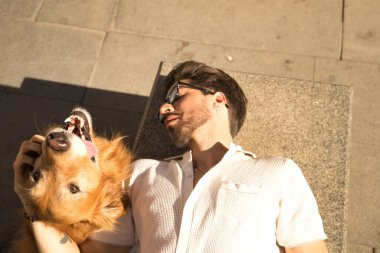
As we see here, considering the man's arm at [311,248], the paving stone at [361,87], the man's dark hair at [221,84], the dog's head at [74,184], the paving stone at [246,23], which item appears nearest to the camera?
the dog's head at [74,184]

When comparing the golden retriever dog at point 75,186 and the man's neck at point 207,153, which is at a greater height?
the man's neck at point 207,153

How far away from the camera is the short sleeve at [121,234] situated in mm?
2121

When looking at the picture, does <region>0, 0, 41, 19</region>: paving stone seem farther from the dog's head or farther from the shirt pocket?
the shirt pocket

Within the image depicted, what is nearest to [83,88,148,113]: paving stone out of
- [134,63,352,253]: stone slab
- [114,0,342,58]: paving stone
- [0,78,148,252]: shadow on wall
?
[0,78,148,252]: shadow on wall

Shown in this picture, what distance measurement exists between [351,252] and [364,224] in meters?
0.24

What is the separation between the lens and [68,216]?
1.89m

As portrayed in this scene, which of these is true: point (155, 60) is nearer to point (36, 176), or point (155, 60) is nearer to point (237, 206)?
point (36, 176)

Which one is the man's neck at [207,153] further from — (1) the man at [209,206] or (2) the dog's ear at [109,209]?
(2) the dog's ear at [109,209]

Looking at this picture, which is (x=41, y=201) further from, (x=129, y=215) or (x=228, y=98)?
(x=228, y=98)

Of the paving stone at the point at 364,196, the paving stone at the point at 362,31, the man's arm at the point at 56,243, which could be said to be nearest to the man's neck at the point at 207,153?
the man's arm at the point at 56,243

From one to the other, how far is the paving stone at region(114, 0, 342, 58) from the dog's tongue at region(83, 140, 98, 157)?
6.23ft

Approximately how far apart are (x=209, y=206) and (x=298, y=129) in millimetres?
1086

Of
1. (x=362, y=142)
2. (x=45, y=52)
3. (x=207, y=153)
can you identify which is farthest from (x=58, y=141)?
(x=362, y=142)

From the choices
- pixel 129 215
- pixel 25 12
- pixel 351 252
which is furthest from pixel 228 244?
pixel 25 12
